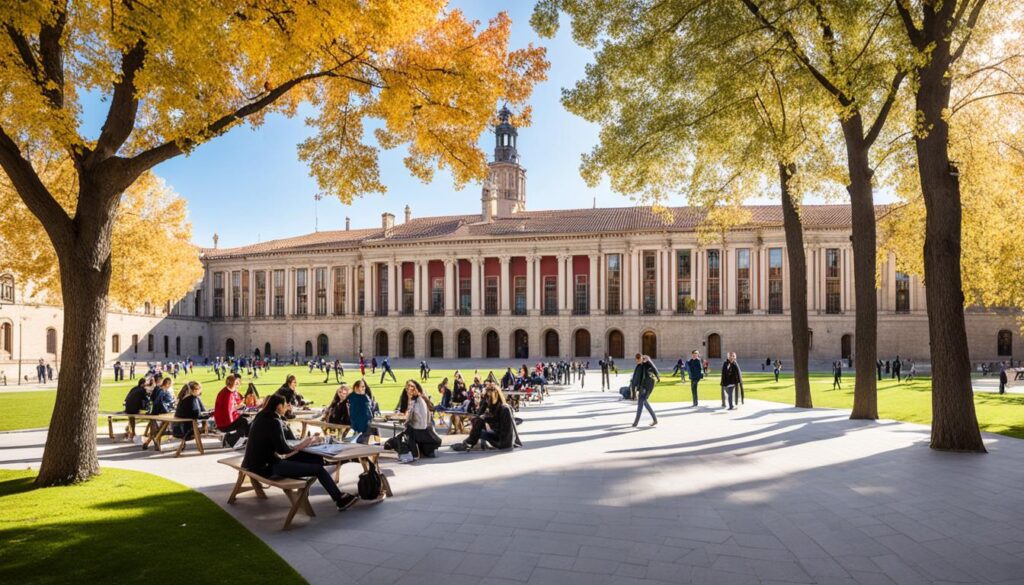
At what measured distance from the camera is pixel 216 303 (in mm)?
70812

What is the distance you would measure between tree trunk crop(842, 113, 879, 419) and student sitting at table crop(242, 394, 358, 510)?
482 inches

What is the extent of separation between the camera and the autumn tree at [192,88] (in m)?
7.12

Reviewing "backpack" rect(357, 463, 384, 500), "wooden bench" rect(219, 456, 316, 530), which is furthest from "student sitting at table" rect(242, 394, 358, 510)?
"backpack" rect(357, 463, 384, 500)

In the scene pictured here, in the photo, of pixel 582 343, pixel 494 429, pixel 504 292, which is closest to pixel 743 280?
pixel 582 343

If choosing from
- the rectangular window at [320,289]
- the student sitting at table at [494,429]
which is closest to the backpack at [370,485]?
the student sitting at table at [494,429]

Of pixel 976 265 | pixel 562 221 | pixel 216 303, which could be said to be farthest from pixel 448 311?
pixel 976 265

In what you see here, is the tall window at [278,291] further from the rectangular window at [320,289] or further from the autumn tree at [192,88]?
Result: the autumn tree at [192,88]

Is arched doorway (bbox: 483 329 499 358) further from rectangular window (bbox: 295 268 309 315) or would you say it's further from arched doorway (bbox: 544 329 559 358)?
rectangular window (bbox: 295 268 309 315)

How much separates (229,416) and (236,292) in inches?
2530

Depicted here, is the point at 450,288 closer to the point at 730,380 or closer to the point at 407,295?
the point at 407,295

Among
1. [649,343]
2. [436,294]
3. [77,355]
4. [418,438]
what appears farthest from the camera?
[436,294]

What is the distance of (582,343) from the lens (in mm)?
56969

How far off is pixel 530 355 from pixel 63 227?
163ft

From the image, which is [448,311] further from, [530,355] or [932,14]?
[932,14]
